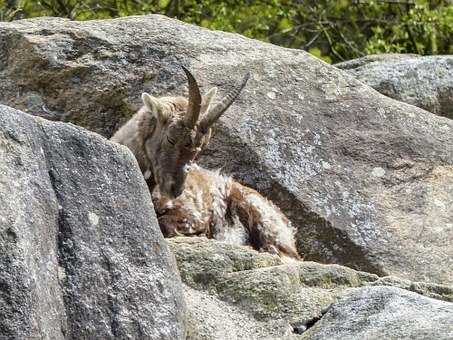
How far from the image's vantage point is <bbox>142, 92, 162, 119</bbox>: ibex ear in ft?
31.2

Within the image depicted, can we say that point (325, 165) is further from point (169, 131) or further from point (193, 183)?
point (169, 131)

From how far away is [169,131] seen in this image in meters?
9.83

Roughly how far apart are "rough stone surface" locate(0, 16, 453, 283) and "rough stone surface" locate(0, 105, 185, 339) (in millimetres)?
3818

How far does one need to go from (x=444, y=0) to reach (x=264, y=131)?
30.5 feet

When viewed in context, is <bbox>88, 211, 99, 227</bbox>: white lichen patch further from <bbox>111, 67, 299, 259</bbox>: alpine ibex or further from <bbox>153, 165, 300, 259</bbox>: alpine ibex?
<bbox>153, 165, 300, 259</bbox>: alpine ibex

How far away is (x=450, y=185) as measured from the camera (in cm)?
1031

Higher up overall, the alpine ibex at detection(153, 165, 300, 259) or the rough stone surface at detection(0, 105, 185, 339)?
the rough stone surface at detection(0, 105, 185, 339)

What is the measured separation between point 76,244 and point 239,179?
4359 millimetres

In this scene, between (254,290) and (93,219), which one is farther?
(254,290)

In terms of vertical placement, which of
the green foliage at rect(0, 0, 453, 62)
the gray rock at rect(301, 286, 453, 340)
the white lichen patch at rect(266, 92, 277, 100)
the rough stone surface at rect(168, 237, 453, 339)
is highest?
the gray rock at rect(301, 286, 453, 340)

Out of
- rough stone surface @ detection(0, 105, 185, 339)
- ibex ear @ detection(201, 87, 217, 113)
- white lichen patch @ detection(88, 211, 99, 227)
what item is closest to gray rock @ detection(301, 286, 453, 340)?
rough stone surface @ detection(0, 105, 185, 339)

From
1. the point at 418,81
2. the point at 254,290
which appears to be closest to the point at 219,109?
the point at 418,81

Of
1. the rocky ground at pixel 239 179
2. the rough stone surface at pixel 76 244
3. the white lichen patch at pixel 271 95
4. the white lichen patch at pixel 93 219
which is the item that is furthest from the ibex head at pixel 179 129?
the white lichen patch at pixel 93 219

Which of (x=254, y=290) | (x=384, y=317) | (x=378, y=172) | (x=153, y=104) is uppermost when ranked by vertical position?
(x=384, y=317)
